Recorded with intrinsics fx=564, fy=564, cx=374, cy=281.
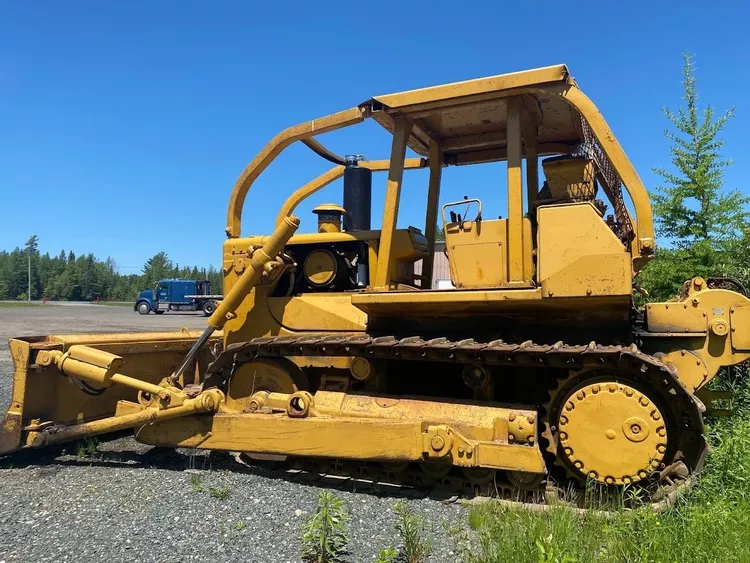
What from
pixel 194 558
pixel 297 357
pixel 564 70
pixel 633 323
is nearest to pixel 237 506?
pixel 194 558

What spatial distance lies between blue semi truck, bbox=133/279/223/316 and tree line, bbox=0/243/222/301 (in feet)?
184

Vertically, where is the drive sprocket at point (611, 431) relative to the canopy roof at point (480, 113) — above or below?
below

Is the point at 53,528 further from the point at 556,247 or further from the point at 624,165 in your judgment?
the point at 624,165

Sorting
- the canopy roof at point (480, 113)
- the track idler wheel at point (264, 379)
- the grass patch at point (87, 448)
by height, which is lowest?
the grass patch at point (87, 448)

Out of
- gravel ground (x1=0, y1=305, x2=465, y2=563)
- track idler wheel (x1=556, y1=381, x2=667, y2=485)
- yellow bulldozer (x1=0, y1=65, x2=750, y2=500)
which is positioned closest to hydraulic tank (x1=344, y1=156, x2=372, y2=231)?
yellow bulldozer (x1=0, y1=65, x2=750, y2=500)

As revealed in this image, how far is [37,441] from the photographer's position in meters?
5.43

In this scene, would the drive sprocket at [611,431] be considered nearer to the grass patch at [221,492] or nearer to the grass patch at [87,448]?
the grass patch at [221,492]

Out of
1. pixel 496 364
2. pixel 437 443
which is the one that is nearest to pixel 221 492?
pixel 437 443

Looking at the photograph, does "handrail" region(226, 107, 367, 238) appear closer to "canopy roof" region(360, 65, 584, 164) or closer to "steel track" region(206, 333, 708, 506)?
"canopy roof" region(360, 65, 584, 164)

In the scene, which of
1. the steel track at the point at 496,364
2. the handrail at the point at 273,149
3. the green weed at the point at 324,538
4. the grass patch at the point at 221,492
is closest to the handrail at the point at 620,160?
the steel track at the point at 496,364

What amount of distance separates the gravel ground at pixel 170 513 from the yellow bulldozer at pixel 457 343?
0.34m

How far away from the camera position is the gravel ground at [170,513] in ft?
12.1

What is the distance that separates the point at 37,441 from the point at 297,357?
260 cm

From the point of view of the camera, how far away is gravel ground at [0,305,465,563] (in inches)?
145
